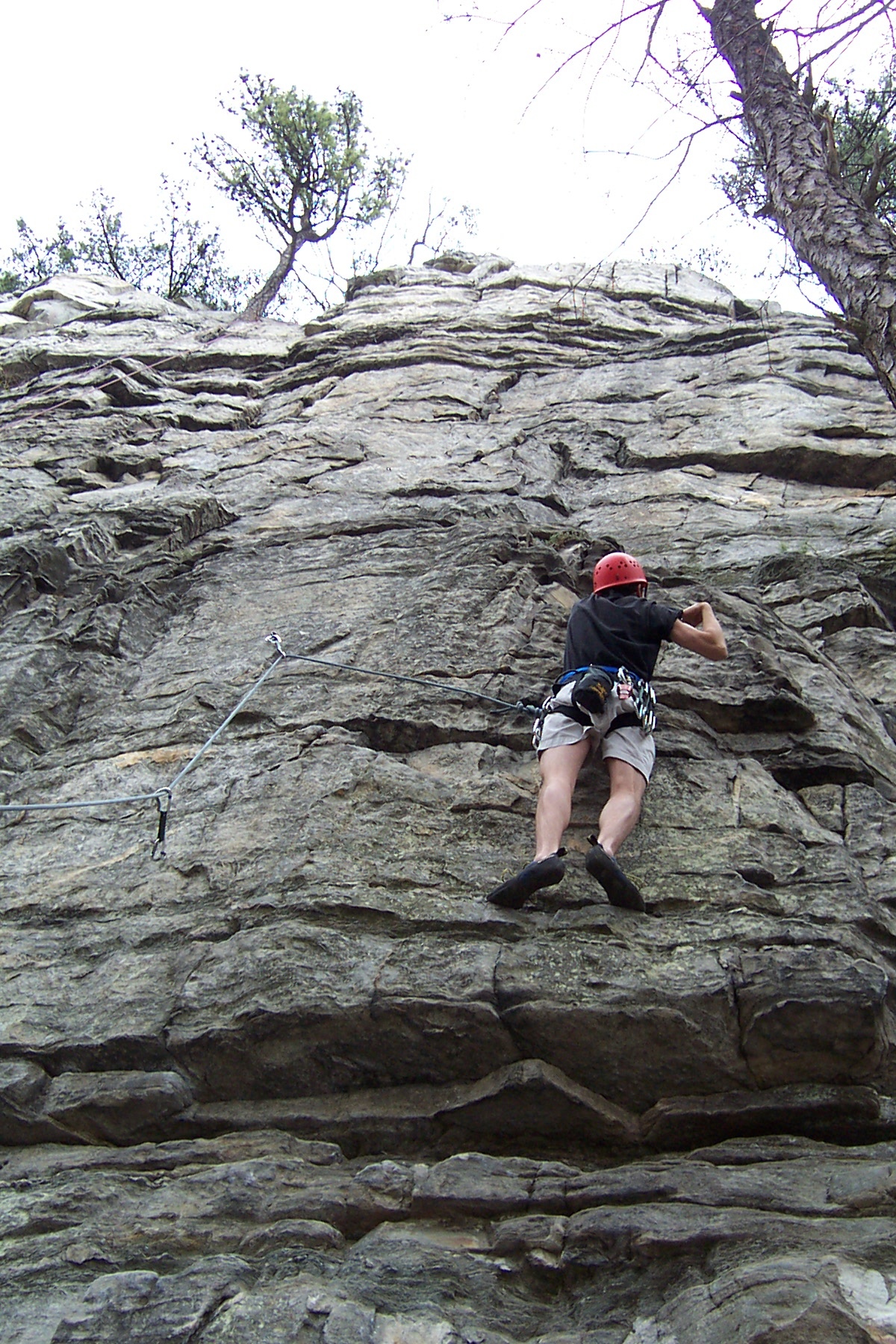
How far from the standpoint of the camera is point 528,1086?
4.31m

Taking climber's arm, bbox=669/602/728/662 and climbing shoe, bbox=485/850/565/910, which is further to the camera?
climber's arm, bbox=669/602/728/662

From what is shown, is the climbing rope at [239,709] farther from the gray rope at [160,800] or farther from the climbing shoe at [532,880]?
the climbing shoe at [532,880]

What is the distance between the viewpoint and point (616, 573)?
6148mm

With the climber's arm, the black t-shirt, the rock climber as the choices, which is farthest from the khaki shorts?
the climber's arm

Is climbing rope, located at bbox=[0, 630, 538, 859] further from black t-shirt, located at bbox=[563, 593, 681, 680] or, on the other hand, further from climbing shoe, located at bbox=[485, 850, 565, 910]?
climbing shoe, located at bbox=[485, 850, 565, 910]

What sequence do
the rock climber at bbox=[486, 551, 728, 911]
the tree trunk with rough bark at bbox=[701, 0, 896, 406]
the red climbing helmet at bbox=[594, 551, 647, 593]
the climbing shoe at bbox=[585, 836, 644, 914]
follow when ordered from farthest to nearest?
the tree trunk with rough bark at bbox=[701, 0, 896, 406] < the red climbing helmet at bbox=[594, 551, 647, 593] < the rock climber at bbox=[486, 551, 728, 911] < the climbing shoe at bbox=[585, 836, 644, 914]

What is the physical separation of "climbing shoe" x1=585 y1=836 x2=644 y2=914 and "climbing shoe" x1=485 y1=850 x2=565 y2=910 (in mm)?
144

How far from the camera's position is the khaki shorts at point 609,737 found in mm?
5434

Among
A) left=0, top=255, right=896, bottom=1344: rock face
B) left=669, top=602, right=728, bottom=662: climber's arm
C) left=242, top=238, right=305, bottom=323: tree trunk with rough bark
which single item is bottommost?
left=0, top=255, right=896, bottom=1344: rock face

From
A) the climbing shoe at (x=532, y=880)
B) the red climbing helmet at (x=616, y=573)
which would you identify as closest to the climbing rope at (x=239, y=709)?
the red climbing helmet at (x=616, y=573)

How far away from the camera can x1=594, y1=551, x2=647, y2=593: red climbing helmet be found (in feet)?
20.1

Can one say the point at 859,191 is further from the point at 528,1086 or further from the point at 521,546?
the point at 528,1086

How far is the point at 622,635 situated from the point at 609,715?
55 centimetres

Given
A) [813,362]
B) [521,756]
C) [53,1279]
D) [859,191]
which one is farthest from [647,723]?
[813,362]
